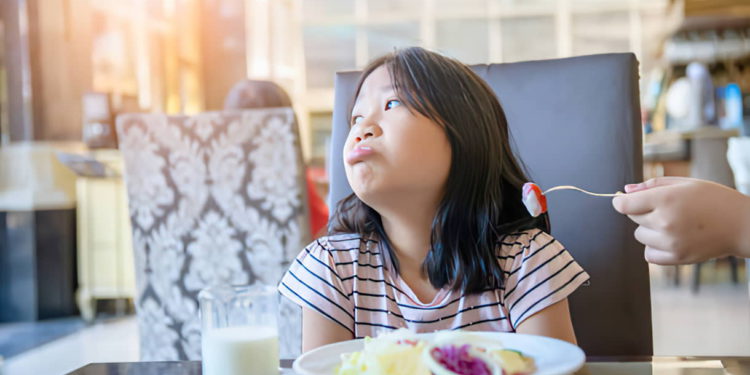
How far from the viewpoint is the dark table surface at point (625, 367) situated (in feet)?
2.11

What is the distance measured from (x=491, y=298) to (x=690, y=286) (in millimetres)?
3984

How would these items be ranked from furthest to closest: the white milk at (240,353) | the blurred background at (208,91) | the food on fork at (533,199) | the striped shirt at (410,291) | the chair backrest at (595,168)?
1. the blurred background at (208,91)
2. the chair backrest at (595,168)
3. the striped shirt at (410,291)
4. the food on fork at (533,199)
5. the white milk at (240,353)

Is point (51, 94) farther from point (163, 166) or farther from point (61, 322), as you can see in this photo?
point (163, 166)

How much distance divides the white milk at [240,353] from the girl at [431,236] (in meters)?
0.23

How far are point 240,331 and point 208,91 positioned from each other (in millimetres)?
6137

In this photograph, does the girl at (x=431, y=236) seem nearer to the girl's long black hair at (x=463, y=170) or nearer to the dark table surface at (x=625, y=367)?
the girl's long black hair at (x=463, y=170)

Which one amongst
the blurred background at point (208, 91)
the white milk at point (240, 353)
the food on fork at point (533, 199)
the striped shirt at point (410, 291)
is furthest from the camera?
the blurred background at point (208, 91)

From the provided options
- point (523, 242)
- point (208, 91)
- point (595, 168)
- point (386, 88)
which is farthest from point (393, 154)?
point (208, 91)

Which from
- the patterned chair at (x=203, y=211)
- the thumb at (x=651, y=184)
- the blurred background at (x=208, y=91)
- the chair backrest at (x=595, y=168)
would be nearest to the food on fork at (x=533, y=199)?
the thumb at (x=651, y=184)

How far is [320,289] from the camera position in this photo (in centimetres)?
91

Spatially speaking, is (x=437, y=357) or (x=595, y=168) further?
(x=595, y=168)

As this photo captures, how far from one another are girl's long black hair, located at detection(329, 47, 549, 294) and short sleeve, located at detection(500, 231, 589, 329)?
2 centimetres

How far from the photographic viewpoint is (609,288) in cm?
111

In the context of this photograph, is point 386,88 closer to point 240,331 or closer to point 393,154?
point 393,154
